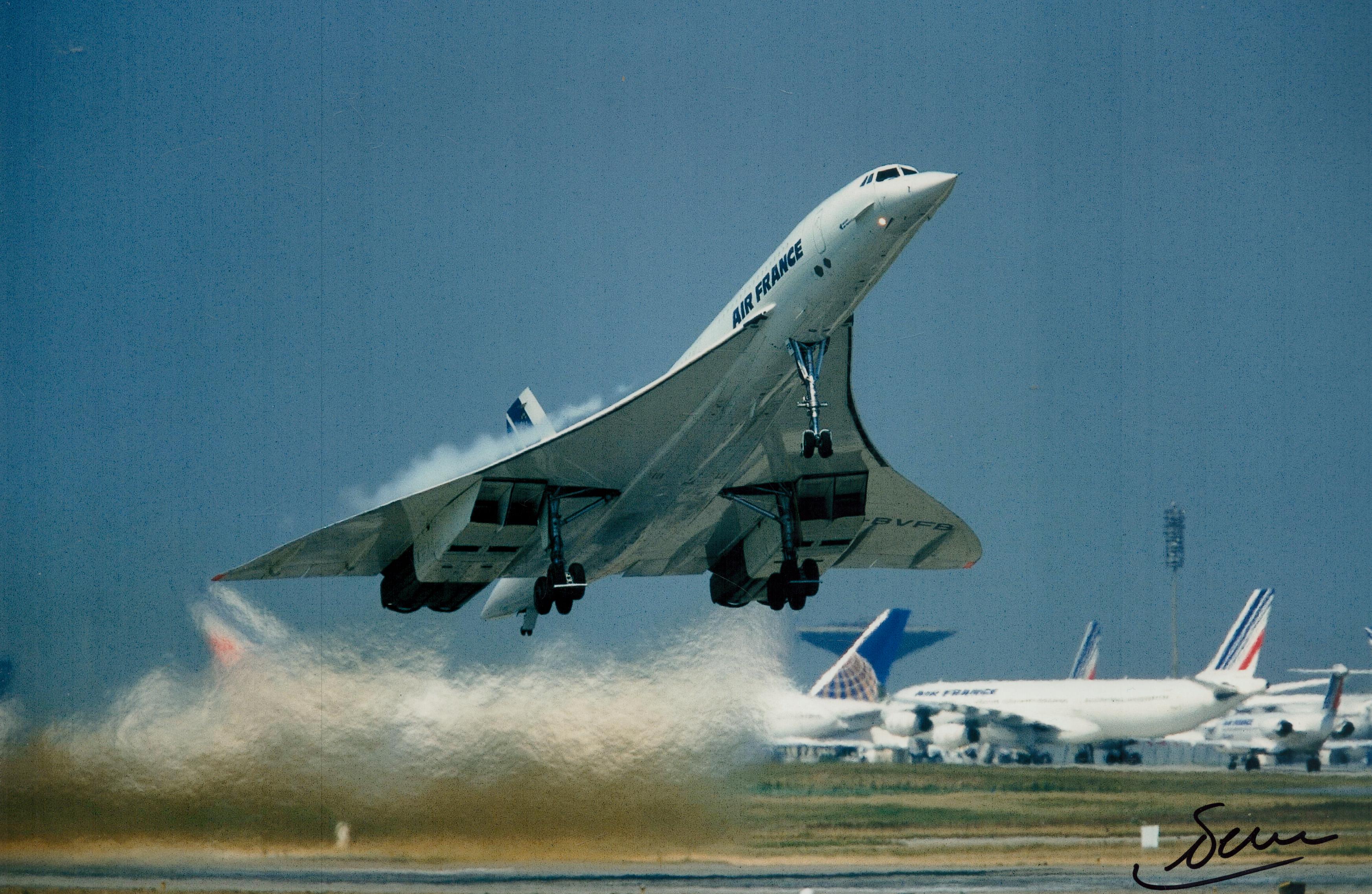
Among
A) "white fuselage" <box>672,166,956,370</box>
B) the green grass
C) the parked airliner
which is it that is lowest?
the green grass

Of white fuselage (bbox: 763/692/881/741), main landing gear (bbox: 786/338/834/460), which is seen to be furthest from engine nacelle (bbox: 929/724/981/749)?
main landing gear (bbox: 786/338/834/460)

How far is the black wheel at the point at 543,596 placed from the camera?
515 inches

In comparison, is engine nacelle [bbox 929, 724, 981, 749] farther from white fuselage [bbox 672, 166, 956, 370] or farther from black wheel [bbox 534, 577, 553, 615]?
white fuselage [bbox 672, 166, 956, 370]

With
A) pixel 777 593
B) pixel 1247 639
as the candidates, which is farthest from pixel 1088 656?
pixel 777 593

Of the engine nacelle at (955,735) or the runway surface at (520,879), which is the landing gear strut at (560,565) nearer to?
the runway surface at (520,879)

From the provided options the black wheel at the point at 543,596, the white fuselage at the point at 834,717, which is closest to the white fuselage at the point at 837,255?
the black wheel at the point at 543,596

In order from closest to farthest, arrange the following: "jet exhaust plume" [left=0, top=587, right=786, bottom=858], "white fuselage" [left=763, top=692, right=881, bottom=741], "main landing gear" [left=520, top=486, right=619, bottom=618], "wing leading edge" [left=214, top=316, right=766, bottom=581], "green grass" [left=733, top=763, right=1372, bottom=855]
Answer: "wing leading edge" [left=214, top=316, right=766, bottom=581] → "main landing gear" [left=520, top=486, right=619, bottom=618] → "jet exhaust plume" [left=0, top=587, right=786, bottom=858] → "green grass" [left=733, top=763, right=1372, bottom=855] → "white fuselage" [left=763, top=692, right=881, bottom=741]

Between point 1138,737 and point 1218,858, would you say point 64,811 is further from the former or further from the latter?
point 1138,737

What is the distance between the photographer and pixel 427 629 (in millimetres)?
14797

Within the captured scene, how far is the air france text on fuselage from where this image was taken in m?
11.1
